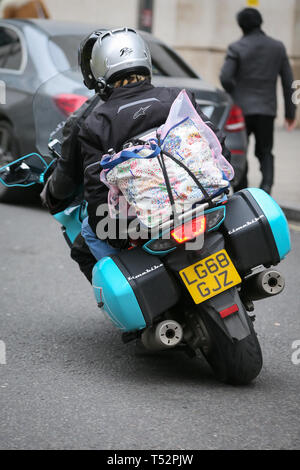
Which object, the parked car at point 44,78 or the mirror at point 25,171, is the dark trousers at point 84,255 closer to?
the mirror at point 25,171

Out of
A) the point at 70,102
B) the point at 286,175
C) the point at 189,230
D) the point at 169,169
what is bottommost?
the point at 286,175

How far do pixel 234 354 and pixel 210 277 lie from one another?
35 cm

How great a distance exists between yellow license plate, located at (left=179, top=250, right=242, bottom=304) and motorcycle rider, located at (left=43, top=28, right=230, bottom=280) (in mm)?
363

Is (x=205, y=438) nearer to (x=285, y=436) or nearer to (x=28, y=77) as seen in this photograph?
(x=285, y=436)

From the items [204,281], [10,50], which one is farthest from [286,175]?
[204,281]

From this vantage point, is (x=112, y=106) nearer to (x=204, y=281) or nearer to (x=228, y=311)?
(x=204, y=281)

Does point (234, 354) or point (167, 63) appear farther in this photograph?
point (167, 63)

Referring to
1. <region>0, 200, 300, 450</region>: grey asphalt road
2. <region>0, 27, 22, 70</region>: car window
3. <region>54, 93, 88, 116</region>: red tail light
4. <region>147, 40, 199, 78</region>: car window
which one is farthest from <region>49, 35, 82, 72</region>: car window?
<region>0, 200, 300, 450</region>: grey asphalt road

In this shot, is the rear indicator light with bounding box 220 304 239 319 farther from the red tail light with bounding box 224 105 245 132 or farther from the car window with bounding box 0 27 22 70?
the car window with bounding box 0 27 22 70

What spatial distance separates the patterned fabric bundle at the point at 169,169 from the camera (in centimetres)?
383

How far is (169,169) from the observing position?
3863 mm

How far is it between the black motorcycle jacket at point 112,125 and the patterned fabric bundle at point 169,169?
14cm

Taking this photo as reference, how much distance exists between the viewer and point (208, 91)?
8.61m

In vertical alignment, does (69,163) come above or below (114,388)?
above
